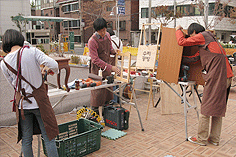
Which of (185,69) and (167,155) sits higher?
(185,69)

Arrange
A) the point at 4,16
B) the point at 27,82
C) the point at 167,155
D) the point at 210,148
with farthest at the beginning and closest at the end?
the point at 4,16, the point at 210,148, the point at 167,155, the point at 27,82

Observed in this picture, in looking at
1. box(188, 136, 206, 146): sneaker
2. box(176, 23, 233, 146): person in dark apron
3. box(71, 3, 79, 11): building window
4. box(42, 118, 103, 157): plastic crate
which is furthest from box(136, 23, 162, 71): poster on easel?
box(71, 3, 79, 11): building window

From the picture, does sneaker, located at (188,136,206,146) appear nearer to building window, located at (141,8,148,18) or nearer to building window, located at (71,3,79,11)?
Result: building window, located at (141,8,148,18)

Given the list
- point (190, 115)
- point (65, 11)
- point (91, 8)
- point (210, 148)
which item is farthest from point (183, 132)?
point (65, 11)

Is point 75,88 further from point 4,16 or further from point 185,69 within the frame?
point 4,16

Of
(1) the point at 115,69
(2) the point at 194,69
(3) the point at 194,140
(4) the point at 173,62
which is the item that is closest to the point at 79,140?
(1) the point at 115,69

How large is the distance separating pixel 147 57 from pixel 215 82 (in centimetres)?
201

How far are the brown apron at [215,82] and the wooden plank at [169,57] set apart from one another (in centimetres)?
61

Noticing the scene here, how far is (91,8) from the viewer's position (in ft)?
114

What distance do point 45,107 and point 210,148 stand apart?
9.28 ft

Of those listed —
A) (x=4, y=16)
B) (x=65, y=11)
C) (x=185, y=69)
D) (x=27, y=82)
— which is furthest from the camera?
(x=65, y=11)

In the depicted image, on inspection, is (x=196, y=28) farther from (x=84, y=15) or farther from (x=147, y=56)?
(x=84, y=15)

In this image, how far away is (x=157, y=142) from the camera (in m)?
4.17

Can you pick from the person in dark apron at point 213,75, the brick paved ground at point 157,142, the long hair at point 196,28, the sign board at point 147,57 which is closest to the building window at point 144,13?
the sign board at point 147,57
